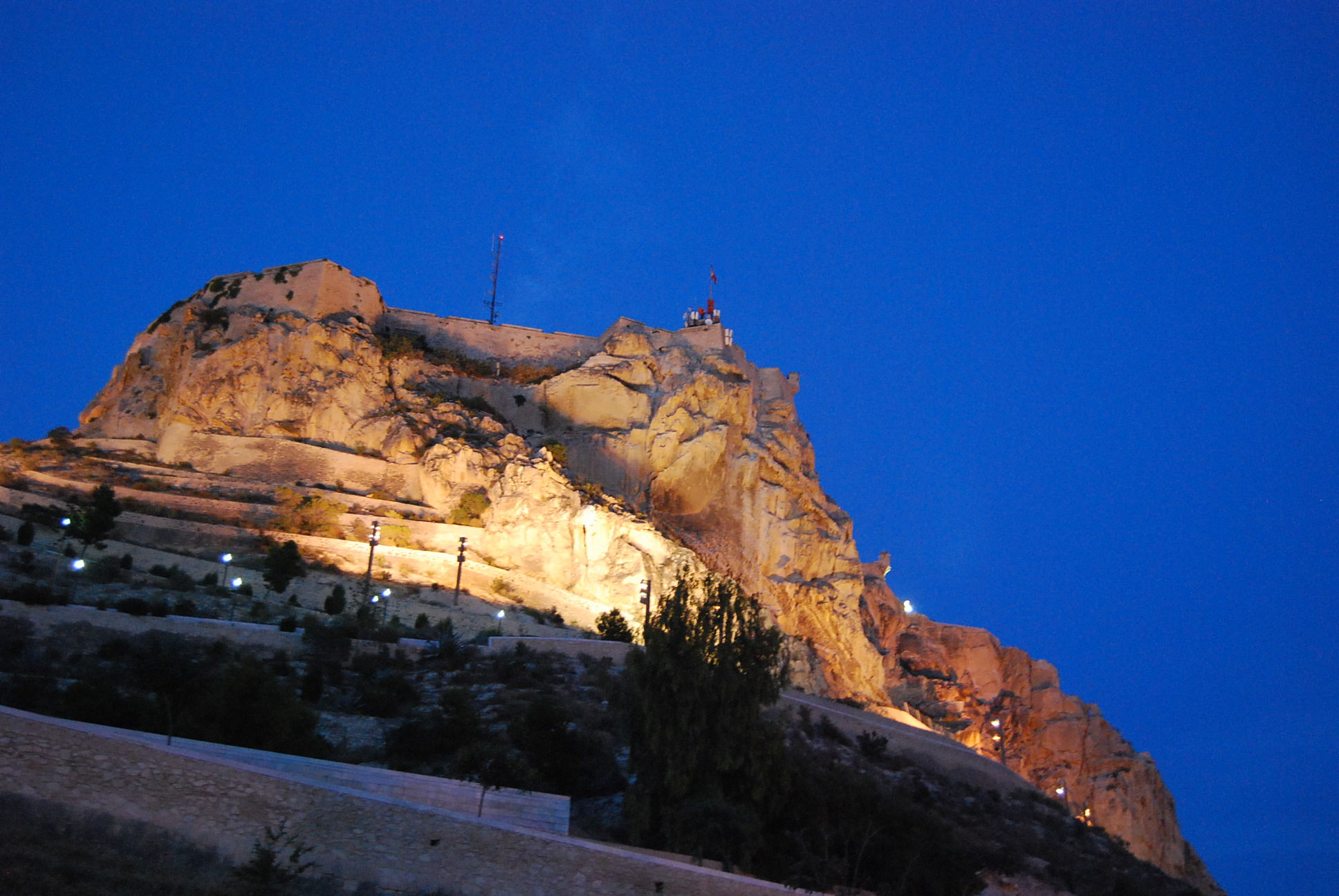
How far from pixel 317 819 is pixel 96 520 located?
16774mm

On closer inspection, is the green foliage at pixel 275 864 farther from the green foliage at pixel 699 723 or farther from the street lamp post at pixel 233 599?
the street lamp post at pixel 233 599

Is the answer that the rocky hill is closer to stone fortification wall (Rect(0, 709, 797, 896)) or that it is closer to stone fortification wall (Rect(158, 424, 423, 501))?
stone fortification wall (Rect(158, 424, 423, 501))

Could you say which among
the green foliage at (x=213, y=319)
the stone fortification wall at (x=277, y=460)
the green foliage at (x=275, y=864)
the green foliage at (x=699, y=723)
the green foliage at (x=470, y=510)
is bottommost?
the green foliage at (x=275, y=864)

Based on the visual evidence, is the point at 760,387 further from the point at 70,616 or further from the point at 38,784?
the point at 38,784

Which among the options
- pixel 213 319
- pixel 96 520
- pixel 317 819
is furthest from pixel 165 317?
pixel 317 819

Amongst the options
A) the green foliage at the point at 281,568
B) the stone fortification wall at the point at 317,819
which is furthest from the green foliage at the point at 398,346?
the stone fortification wall at the point at 317,819

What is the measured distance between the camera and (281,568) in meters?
27.2

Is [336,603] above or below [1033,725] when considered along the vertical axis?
below

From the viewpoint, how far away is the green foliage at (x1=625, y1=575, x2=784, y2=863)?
1616cm

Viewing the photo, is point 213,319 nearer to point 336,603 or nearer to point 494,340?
point 494,340

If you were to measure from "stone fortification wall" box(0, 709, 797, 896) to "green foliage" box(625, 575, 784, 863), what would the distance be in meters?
3.15

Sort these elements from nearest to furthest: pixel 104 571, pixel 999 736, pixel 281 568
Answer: pixel 104 571
pixel 281 568
pixel 999 736

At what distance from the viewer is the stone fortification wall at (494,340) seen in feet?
156

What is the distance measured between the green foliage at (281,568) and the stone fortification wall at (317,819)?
48.3 ft
